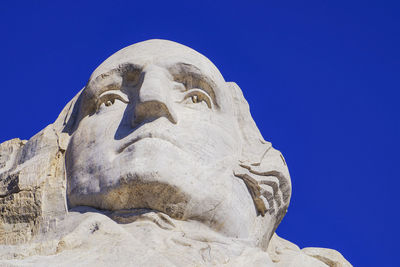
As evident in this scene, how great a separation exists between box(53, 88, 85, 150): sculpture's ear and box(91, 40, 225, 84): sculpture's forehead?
0.54m

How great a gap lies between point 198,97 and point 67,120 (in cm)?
153

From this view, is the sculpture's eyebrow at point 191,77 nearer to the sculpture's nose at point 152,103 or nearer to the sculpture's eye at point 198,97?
the sculpture's eye at point 198,97

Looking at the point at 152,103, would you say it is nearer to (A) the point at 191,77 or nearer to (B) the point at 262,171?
(A) the point at 191,77

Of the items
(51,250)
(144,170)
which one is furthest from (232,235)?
(51,250)

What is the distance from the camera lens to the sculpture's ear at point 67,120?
1070 centimetres

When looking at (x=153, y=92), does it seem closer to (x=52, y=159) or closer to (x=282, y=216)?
(x=52, y=159)

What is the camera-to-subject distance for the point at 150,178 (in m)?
9.32

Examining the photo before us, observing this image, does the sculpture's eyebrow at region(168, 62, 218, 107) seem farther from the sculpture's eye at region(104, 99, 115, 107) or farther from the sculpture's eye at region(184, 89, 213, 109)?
the sculpture's eye at region(104, 99, 115, 107)

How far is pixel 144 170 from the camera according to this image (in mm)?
9344

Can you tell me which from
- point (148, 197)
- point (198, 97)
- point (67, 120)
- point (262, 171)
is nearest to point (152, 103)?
point (198, 97)

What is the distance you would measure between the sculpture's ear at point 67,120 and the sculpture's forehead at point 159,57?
0.54m

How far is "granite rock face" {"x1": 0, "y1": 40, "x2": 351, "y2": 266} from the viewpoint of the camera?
9109mm

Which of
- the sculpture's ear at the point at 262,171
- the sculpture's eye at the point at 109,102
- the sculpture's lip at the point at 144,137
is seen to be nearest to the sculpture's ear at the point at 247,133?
the sculpture's ear at the point at 262,171

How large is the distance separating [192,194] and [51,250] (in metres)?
1.39
